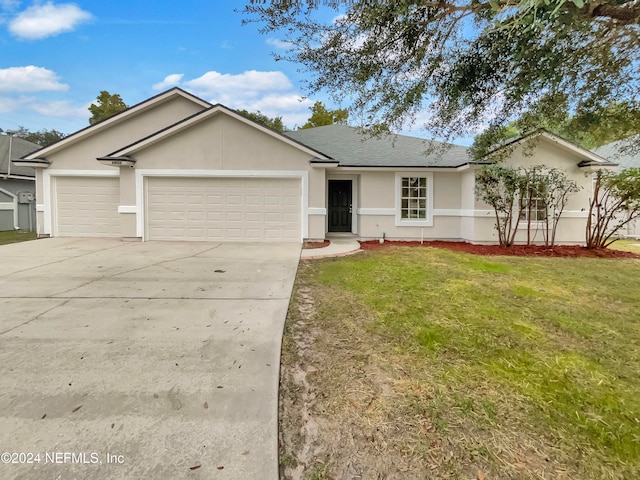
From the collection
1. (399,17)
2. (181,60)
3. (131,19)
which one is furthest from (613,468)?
(181,60)

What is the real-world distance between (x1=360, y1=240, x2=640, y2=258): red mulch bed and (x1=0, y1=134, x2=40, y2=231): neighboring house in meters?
16.7

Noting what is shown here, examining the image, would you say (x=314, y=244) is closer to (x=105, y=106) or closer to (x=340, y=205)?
(x=340, y=205)

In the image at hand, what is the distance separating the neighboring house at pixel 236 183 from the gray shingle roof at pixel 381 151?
8cm

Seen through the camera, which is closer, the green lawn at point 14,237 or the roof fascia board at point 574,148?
the roof fascia board at point 574,148

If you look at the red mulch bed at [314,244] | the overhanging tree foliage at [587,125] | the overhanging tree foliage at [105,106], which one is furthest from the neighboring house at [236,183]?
the overhanging tree foliage at [105,106]

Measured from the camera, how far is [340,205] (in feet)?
45.7

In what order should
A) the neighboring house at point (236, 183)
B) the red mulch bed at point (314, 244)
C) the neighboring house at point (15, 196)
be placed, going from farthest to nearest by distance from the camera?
the neighboring house at point (15, 196)
the neighboring house at point (236, 183)
the red mulch bed at point (314, 244)

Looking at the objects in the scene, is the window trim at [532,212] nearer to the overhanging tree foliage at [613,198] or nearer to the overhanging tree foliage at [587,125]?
the overhanging tree foliage at [613,198]

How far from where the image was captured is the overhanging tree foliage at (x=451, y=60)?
187 inches

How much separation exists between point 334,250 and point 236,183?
4044mm

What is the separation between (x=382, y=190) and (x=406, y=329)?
355 inches

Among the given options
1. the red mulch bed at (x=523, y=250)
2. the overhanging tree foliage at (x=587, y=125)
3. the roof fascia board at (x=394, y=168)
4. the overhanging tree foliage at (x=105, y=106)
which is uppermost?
the overhanging tree foliage at (x=105, y=106)

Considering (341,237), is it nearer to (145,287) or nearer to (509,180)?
(509,180)

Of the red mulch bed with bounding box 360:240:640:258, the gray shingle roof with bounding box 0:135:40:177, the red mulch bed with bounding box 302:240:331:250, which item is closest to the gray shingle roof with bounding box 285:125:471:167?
the red mulch bed with bounding box 360:240:640:258
